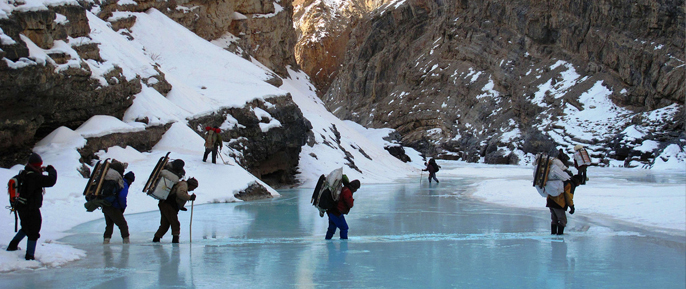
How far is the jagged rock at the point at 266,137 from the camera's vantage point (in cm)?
2188

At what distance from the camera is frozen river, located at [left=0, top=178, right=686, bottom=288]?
6078 millimetres

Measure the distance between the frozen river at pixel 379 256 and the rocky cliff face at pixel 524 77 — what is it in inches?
1608

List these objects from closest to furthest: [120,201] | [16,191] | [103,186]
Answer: [16,191]
[103,186]
[120,201]

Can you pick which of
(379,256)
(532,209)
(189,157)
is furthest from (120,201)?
(532,209)

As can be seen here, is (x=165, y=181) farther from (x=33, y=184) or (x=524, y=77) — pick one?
(x=524, y=77)

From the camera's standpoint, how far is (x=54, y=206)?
11.8 meters

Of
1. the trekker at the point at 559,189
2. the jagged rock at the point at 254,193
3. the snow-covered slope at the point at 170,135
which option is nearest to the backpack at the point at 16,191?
the snow-covered slope at the point at 170,135

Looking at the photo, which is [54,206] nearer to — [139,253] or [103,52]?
[139,253]

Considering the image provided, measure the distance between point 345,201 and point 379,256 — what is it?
4.48ft

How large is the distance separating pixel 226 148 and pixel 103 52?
535 cm

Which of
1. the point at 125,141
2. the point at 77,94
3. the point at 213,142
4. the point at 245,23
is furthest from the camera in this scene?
the point at 245,23

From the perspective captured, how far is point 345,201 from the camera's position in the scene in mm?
8781

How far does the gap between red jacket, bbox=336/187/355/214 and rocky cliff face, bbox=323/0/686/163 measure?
1708 inches

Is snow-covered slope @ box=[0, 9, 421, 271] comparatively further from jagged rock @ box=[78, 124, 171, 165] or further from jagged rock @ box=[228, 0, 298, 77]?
jagged rock @ box=[228, 0, 298, 77]
